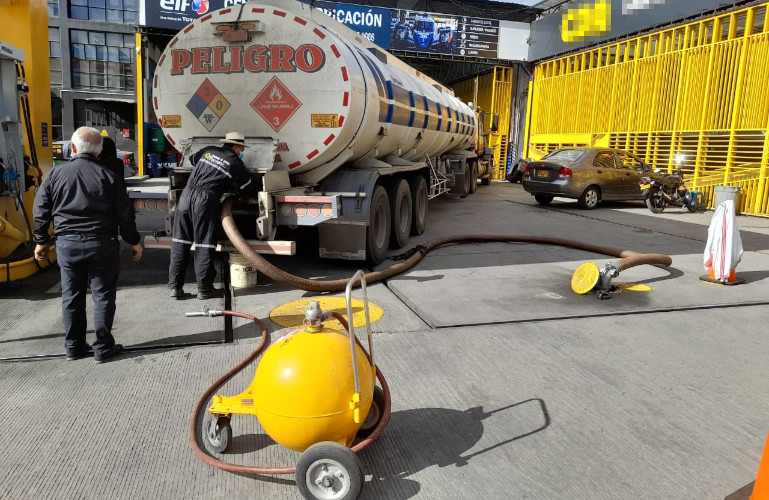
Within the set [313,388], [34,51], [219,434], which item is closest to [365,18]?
[34,51]

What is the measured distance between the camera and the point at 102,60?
3666cm

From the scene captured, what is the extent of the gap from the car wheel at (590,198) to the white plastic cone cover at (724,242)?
25.2ft

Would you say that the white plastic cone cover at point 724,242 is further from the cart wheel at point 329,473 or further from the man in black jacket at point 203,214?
the cart wheel at point 329,473

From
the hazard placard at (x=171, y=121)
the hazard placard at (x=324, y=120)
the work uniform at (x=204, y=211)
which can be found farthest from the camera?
the hazard placard at (x=171, y=121)

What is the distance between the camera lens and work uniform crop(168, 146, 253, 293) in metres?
6.02

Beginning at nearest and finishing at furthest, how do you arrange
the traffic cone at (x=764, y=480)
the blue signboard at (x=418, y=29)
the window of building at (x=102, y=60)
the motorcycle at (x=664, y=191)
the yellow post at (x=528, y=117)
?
the traffic cone at (x=764, y=480), the motorcycle at (x=664, y=191), the blue signboard at (x=418, y=29), the yellow post at (x=528, y=117), the window of building at (x=102, y=60)

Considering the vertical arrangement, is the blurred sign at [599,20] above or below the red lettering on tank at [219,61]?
above

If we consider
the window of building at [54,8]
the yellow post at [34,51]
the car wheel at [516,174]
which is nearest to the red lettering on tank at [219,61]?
the yellow post at [34,51]

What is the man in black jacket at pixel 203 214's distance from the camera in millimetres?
6016

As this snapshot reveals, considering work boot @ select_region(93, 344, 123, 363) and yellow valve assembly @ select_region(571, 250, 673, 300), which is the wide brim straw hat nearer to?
work boot @ select_region(93, 344, 123, 363)

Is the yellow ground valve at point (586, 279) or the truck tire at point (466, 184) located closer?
the yellow ground valve at point (586, 279)

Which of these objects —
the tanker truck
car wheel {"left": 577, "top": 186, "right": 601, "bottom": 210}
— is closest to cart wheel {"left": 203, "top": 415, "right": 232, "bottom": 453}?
the tanker truck

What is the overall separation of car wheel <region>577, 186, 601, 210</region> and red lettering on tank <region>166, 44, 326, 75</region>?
32.8ft

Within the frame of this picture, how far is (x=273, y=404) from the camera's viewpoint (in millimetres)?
2736
